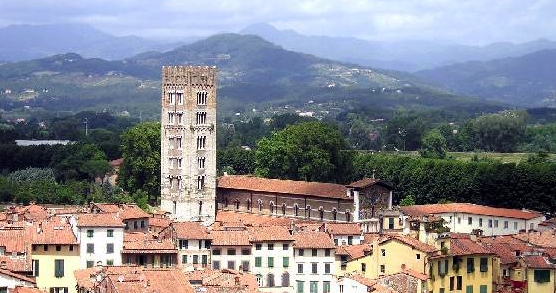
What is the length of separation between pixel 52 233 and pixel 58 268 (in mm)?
1880

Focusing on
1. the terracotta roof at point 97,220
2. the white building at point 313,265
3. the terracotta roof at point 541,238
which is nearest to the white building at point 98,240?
the terracotta roof at point 97,220

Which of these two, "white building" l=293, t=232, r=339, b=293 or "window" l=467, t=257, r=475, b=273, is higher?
"window" l=467, t=257, r=475, b=273

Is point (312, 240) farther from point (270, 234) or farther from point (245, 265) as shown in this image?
point (245, 265)

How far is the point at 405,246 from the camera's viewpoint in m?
54.5

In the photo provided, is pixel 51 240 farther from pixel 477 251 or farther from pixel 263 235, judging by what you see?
pixel 477 251

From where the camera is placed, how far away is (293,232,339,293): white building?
63344mm

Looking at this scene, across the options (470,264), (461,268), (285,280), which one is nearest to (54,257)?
(285,280)

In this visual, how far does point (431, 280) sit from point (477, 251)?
122 inches

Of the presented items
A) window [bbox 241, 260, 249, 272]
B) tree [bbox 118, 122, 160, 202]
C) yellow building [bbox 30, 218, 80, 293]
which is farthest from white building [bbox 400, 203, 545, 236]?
yellow building [bbox 30, 218, 80, 293]

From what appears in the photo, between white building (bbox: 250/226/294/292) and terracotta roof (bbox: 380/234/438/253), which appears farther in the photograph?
white building (bbox: 250/226/294/292)

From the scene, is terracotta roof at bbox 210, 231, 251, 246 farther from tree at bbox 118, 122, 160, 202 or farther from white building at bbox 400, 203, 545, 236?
tree at bbox 118, 122, 160, 202

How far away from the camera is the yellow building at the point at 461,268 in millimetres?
53844

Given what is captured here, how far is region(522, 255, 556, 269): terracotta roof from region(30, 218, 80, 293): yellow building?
21.4m

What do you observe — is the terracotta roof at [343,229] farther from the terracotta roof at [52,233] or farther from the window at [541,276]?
the window at [541,276]
